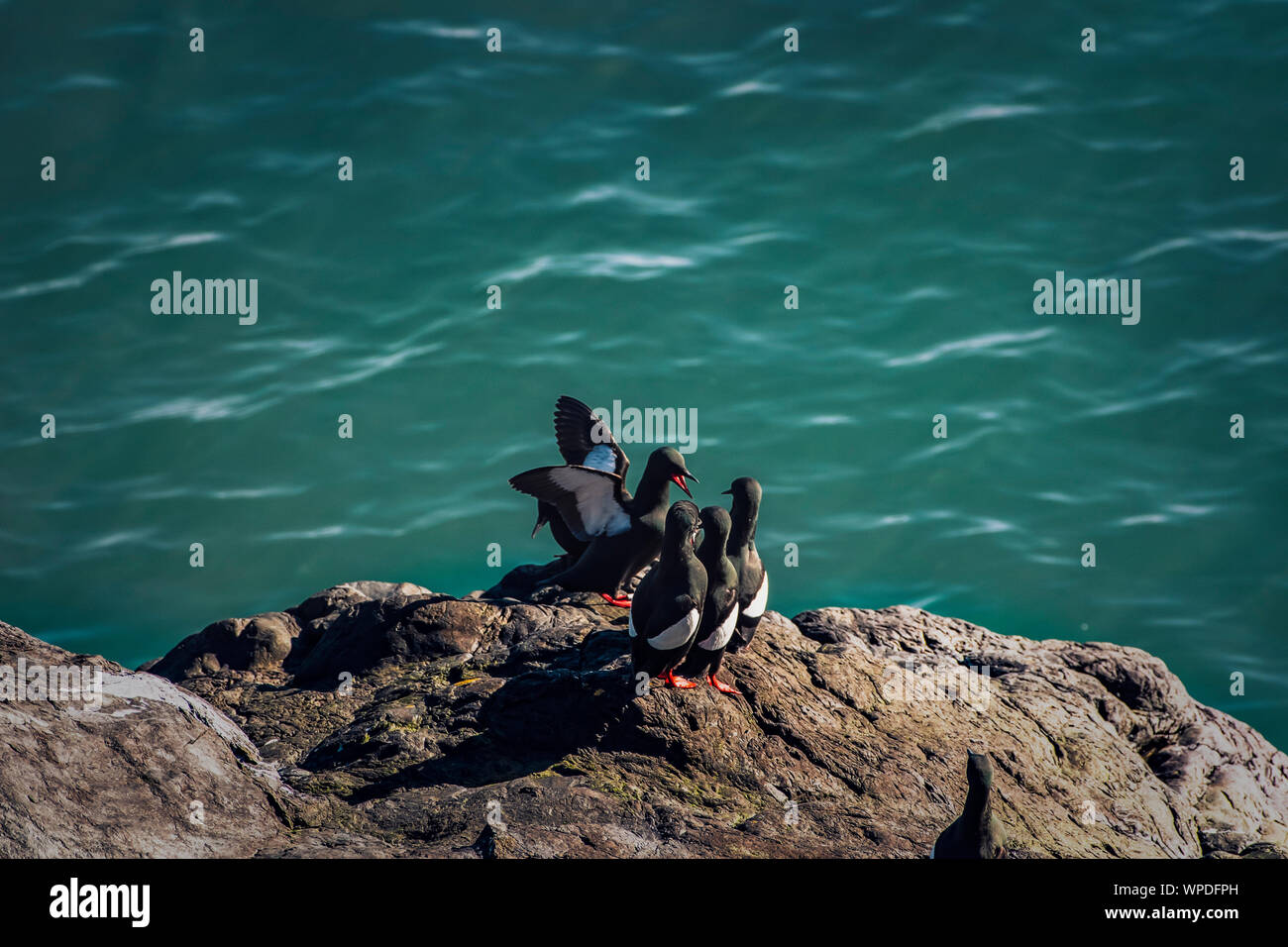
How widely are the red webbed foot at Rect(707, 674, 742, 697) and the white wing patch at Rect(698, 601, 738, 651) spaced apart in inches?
8.9

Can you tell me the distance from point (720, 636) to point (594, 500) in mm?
1598

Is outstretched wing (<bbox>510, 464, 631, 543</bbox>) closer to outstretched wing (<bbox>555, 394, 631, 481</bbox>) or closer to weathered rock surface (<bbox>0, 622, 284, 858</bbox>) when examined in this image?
outstretched wing (<bbox>555, 394, 631, 481</bbox>)

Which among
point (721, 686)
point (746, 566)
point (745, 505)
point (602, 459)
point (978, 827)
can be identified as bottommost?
point (978, 827)

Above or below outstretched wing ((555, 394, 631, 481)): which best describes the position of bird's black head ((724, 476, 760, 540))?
below

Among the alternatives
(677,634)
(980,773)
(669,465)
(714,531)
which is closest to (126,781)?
(677,634)

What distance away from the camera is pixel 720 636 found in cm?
593

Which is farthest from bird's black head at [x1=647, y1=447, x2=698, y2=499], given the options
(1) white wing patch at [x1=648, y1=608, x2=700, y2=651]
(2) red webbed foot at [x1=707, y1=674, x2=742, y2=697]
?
(1) white wing patch at [x1=648, y1=608, x2=700, y2=651]

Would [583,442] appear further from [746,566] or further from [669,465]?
[746,566]

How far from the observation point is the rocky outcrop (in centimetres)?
500

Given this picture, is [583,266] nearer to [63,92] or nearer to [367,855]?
A: [63,92]

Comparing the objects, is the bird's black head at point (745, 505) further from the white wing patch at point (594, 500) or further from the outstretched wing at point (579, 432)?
the outstretched wing at point (579, 432)

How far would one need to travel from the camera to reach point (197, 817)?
4.90m

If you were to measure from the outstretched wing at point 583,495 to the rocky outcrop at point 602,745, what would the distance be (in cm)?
53

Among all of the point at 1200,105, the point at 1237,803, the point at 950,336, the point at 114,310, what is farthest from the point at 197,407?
the point at 1200,105
